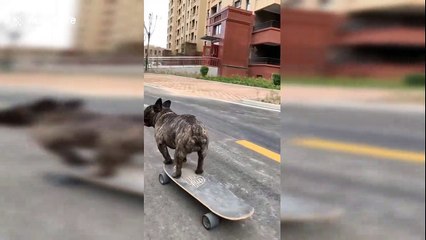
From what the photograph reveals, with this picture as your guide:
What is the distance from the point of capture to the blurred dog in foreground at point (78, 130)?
2.85 ft

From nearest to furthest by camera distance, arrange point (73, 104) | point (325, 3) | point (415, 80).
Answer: point (415, 80) → point (325, 3) → point (73, 104)

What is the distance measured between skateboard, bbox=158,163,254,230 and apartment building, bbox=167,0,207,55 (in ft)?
1.10

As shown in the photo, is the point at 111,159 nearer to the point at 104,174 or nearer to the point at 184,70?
the point at 104,174

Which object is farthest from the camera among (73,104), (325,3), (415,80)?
(73,104)

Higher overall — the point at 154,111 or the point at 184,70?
the point at 184,70

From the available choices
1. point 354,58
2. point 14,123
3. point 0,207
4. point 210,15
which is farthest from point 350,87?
point 0,207

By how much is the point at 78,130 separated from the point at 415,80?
2.59 feet

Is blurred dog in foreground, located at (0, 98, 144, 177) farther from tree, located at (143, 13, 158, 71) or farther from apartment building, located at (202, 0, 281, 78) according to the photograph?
apartment building, located at (202, 0, 281, 78)

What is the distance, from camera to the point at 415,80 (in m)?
0.52

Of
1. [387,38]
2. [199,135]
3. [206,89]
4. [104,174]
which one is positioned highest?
[387,38]

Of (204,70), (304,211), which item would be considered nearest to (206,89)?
(204,70)

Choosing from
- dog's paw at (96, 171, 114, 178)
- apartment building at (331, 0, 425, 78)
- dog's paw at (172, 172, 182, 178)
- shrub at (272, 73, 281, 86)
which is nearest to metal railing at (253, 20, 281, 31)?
shrub at (272, 73, 281, 86)

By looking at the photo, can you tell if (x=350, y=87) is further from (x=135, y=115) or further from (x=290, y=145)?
(x=135, y=115)

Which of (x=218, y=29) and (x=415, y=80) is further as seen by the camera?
(x=218, y=29)
